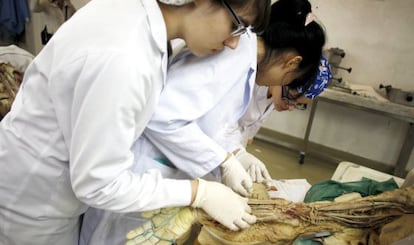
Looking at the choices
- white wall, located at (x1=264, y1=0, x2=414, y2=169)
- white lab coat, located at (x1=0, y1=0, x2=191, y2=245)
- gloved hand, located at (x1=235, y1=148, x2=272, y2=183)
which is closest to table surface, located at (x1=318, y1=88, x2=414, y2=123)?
white wall, located at (x1=264, y1=0, x2=414, y2=169)

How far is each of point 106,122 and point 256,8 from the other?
16.6 inches

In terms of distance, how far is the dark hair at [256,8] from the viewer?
712 millimetres

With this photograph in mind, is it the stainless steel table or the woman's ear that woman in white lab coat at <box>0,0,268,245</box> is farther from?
the stainless steel table

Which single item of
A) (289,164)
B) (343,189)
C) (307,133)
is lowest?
(289,164)

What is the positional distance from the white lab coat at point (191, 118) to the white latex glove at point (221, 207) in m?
0.10

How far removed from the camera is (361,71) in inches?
126

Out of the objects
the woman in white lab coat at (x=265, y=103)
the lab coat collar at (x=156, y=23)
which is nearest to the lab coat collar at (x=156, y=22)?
the lab coat collar at (x=156, y=23)

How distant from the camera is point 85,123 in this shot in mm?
634

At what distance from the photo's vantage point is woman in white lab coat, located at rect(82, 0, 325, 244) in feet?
2.87

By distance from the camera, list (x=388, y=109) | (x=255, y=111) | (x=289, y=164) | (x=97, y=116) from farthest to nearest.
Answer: (x=289, y=164) → (x=388, y=109) → (x=255, y=111) → (x=97, y=116)

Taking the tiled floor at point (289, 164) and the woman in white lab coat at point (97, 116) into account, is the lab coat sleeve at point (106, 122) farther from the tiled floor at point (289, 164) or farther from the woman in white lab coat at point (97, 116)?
the tiled floor at point (289, 164)

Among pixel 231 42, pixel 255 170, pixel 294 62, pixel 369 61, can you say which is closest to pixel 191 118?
pixel 231 42

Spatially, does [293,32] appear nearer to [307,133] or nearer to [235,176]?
[235,176]

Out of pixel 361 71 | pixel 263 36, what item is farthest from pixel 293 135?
pixel 263 36
